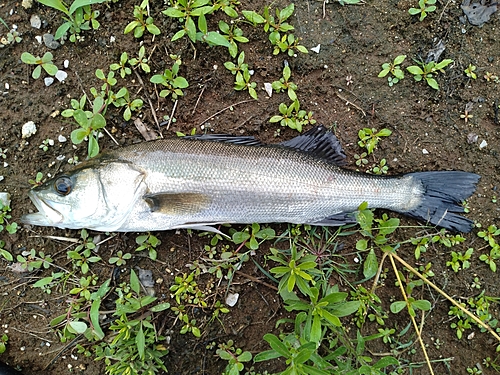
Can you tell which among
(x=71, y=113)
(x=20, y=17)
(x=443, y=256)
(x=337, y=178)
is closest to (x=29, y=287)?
(x=71, y=113)

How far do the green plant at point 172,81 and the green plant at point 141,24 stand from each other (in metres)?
0.32

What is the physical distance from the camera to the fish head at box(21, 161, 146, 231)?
327 centimetres

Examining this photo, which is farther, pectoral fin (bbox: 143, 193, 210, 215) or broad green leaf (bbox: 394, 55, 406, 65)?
broad green leaf (bbox: 394, 55, 406, 65)

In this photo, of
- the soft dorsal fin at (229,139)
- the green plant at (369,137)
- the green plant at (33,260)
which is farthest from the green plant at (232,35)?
the green plant at (33,260)

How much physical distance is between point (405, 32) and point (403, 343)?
121 inches

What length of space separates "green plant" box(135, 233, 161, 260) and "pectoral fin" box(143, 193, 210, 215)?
46 centimetres

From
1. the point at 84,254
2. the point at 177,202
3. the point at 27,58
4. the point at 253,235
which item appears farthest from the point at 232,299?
the point at 27,58

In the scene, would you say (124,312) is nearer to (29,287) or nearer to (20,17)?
(29,287)

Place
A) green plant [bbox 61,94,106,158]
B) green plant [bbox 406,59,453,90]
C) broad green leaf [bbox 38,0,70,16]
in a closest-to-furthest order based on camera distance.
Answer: green plant [bbox 61,94,106,158]
broad green leaf [bbox 38,0,70,16]
green plant [bbox 406,59,453,90]

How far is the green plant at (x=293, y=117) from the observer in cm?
371

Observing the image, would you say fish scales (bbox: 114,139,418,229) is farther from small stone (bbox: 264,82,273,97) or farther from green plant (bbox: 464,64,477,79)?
green plant (bbox: 464,64,477,79)

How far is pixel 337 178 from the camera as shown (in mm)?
3455

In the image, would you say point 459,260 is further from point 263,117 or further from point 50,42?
point 50,42

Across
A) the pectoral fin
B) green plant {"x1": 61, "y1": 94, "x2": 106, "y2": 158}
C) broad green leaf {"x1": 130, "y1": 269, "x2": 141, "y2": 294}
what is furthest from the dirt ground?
the pectoral fin
